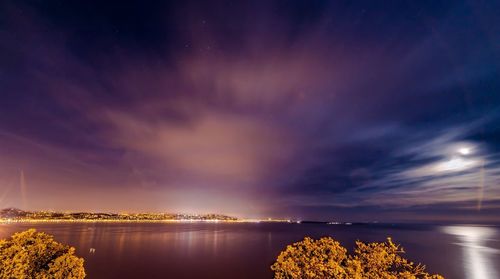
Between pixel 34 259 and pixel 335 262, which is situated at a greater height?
pixel 335 262

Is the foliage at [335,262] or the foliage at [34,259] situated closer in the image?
the foliage at [335,262]

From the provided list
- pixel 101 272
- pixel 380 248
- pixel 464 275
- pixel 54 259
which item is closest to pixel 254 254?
pixel 101 272

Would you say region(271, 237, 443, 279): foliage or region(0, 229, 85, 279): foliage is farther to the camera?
region(0, 229, 85, 279): foliage

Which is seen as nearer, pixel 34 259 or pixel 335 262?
pixel 335 262

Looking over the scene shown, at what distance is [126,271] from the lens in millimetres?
70750

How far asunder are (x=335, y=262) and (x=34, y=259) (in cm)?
2545

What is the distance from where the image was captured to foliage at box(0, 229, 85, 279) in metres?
23.8

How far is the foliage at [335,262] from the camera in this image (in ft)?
57.7

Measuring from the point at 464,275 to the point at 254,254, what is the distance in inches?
2447

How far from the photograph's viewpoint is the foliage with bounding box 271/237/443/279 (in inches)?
692

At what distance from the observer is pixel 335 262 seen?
58.5 ft

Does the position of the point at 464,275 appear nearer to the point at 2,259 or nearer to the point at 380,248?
the point at 380,248

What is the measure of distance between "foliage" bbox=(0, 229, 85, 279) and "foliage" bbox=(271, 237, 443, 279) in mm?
18833

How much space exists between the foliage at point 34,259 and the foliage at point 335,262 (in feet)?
61.8
